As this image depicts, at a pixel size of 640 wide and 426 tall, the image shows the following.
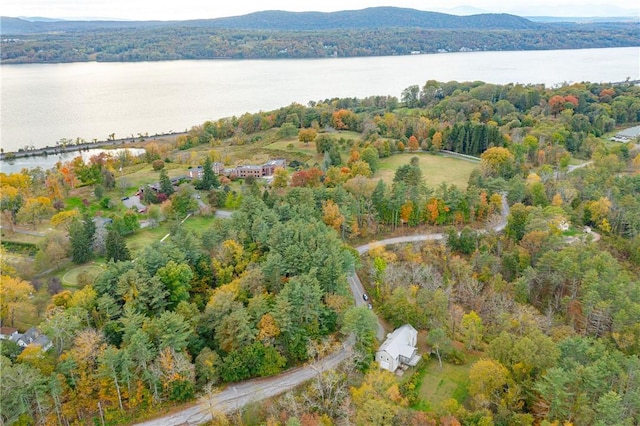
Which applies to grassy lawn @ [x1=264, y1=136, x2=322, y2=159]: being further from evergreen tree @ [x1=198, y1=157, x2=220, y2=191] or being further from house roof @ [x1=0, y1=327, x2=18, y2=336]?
house roof @ [x1=0, y1=327, x2=18, y2=336]

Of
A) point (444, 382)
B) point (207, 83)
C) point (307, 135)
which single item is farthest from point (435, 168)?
point (207, 83)

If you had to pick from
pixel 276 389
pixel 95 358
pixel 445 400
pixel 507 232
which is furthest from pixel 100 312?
pixel 507 232

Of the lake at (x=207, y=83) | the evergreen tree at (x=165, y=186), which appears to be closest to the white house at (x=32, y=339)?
the evergreen tree at (x=165, y=186)

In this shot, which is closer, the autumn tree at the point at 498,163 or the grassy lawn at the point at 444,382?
the grassy lawn at the point at 444,382

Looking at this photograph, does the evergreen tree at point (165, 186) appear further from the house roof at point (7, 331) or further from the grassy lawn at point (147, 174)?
the house roof at point (7, 331)

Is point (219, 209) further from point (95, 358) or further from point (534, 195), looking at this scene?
point (534, 195)
